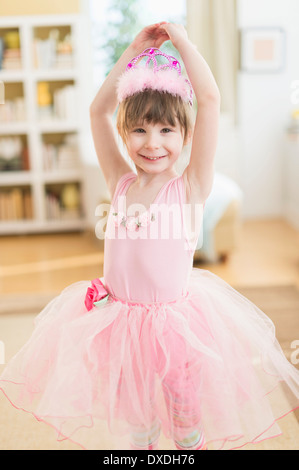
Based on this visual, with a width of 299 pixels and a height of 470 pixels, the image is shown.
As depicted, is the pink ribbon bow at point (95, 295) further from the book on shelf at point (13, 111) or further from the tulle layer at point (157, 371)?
the book on shelf at point (13, 111)

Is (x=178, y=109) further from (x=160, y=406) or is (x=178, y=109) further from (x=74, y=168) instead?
(x=74, y=168)

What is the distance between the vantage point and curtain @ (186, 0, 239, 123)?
458 centimetres

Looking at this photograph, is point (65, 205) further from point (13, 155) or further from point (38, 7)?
point (38, 7)

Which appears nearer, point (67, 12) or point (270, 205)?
point (67, 12)

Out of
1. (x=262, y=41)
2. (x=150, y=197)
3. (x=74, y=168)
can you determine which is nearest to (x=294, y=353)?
(x=150, y=197)

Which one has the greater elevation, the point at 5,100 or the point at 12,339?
the point at 5,100

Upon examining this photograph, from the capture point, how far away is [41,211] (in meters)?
4.48

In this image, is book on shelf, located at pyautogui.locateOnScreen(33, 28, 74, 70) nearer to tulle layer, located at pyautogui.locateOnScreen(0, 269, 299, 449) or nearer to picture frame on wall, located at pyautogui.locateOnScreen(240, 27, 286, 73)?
picture frame on wall, located at pyautogui.locateOnScreen(240, 27, 286, 73)

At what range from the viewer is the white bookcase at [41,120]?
13.9 ft

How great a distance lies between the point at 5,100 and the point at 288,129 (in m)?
2.61

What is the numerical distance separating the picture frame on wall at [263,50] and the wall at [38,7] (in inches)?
61.8

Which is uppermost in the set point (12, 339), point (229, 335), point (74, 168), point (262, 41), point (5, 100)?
point (262, 41)

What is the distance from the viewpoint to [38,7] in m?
4.41

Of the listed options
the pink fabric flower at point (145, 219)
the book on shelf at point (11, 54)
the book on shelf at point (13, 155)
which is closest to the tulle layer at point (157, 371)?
the pink fabric flower at point (145, 219)
